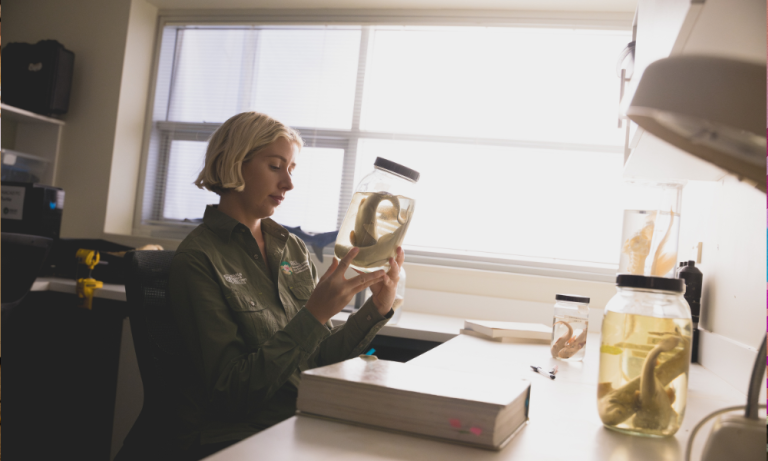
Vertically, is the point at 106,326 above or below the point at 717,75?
below

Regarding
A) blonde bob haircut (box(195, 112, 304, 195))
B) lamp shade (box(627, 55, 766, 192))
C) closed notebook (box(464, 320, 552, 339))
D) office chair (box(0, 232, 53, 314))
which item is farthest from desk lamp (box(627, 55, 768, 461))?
office chair (box(0, 232, 53, 314))

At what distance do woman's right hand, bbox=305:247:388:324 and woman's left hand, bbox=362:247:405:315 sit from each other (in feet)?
0.31

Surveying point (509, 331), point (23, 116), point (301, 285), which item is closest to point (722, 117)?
point (301, 285)

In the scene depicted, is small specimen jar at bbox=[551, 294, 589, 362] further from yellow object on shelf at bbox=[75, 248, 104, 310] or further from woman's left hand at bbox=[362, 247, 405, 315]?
yellow object on shelf at bbox=[75, 248, 104, 310]

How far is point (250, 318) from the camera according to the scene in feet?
3.59

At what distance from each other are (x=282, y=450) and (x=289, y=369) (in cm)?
48

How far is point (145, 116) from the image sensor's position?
3334 mm

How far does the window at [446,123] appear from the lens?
2654 mm

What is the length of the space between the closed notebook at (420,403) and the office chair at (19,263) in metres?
1.88

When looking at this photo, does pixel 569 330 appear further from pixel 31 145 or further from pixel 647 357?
pixel 31 145

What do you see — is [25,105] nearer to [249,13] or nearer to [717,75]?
[249,13]

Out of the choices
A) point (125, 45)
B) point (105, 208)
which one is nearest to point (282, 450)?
point (105, 208)

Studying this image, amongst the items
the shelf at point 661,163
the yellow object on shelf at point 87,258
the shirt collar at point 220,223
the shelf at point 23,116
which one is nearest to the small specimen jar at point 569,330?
the shelf at point 661,163

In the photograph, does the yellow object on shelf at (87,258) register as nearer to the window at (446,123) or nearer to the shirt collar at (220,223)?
the window at (446,123)
